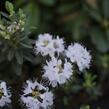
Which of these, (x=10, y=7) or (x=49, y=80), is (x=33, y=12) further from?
(x=49, y=80)

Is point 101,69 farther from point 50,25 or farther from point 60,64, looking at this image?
point 60,64

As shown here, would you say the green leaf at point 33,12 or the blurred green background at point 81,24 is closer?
the blurred green background at point 81,24

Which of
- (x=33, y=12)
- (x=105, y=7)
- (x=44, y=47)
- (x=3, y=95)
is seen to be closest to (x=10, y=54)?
(x=44, y=47)

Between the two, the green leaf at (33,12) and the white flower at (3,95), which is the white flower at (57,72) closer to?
the white flower at (3,95)

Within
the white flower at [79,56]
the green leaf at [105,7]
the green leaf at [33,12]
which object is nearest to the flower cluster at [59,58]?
the white flower at [79,56]

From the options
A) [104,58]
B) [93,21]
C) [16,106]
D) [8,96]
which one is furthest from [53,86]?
[93,21]
